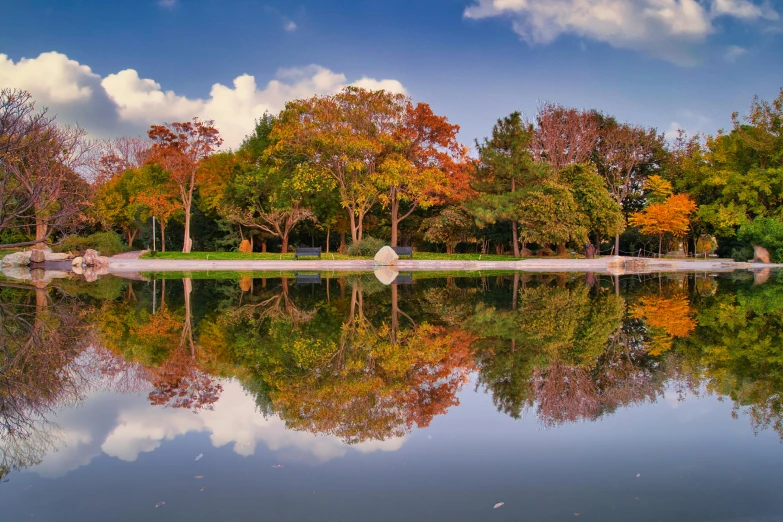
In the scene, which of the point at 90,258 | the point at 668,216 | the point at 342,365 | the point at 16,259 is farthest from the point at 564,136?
the point at 342,365

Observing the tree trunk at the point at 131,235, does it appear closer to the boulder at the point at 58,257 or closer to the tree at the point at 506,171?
the boulder at the point at 58,257

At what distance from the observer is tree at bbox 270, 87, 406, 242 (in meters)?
32.8

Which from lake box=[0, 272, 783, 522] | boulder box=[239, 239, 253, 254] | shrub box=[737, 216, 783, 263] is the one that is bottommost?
lake box=[0, 272, 783, 522]

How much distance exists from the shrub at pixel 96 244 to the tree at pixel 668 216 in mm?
35567

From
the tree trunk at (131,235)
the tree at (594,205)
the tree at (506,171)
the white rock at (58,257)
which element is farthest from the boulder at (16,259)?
the tree at (594,205)

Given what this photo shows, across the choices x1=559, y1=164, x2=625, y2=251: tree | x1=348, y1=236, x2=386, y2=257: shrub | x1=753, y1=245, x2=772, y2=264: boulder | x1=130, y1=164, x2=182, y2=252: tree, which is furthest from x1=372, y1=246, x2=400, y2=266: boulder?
x1=753, y1=245, x2=772, y2=264: boulder

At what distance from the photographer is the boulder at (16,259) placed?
104 ft

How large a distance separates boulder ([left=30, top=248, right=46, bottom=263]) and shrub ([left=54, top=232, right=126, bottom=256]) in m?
2.45

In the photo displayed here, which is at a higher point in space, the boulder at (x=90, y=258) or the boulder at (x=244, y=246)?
the boulder at (x=244, y=246)

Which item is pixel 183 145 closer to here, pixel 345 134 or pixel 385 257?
pixel 345 134

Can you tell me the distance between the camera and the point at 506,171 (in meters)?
34.3

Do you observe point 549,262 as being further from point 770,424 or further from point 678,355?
point 770,424

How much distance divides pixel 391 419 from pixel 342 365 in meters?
2.12

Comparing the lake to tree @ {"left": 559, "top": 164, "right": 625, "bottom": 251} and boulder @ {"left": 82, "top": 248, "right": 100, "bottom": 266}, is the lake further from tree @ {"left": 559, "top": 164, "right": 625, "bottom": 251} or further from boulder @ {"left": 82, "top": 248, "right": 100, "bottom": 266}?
boulder @ {"left": 82, "top": 248, "right": 100, "bottom": 266}
